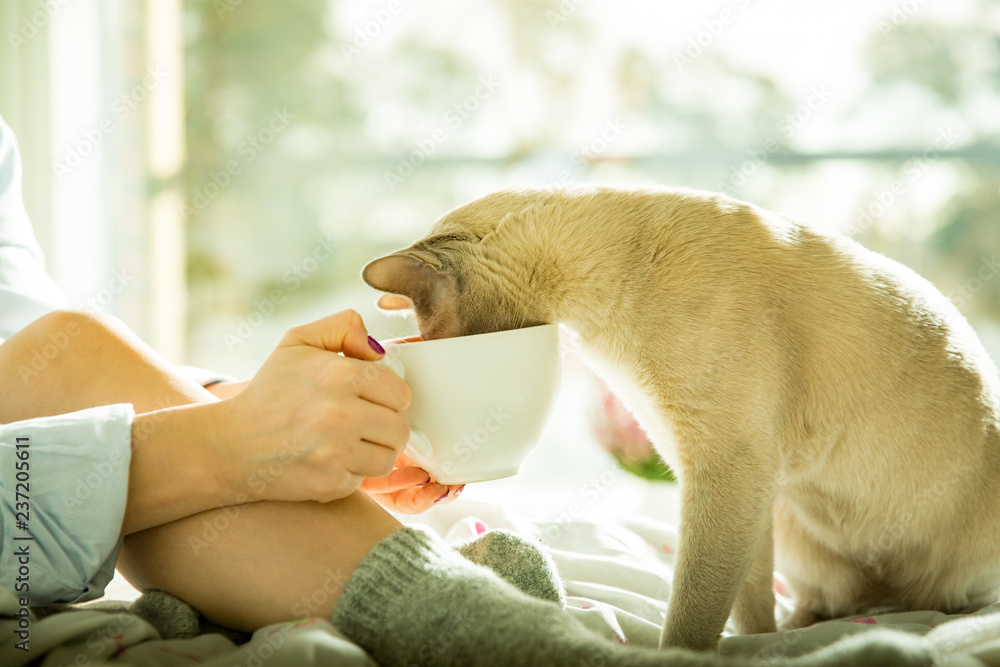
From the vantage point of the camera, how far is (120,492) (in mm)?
698

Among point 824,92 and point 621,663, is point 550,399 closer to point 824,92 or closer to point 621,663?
point 621,663

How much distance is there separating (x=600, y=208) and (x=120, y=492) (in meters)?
0.68

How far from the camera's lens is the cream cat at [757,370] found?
0.90 meters
